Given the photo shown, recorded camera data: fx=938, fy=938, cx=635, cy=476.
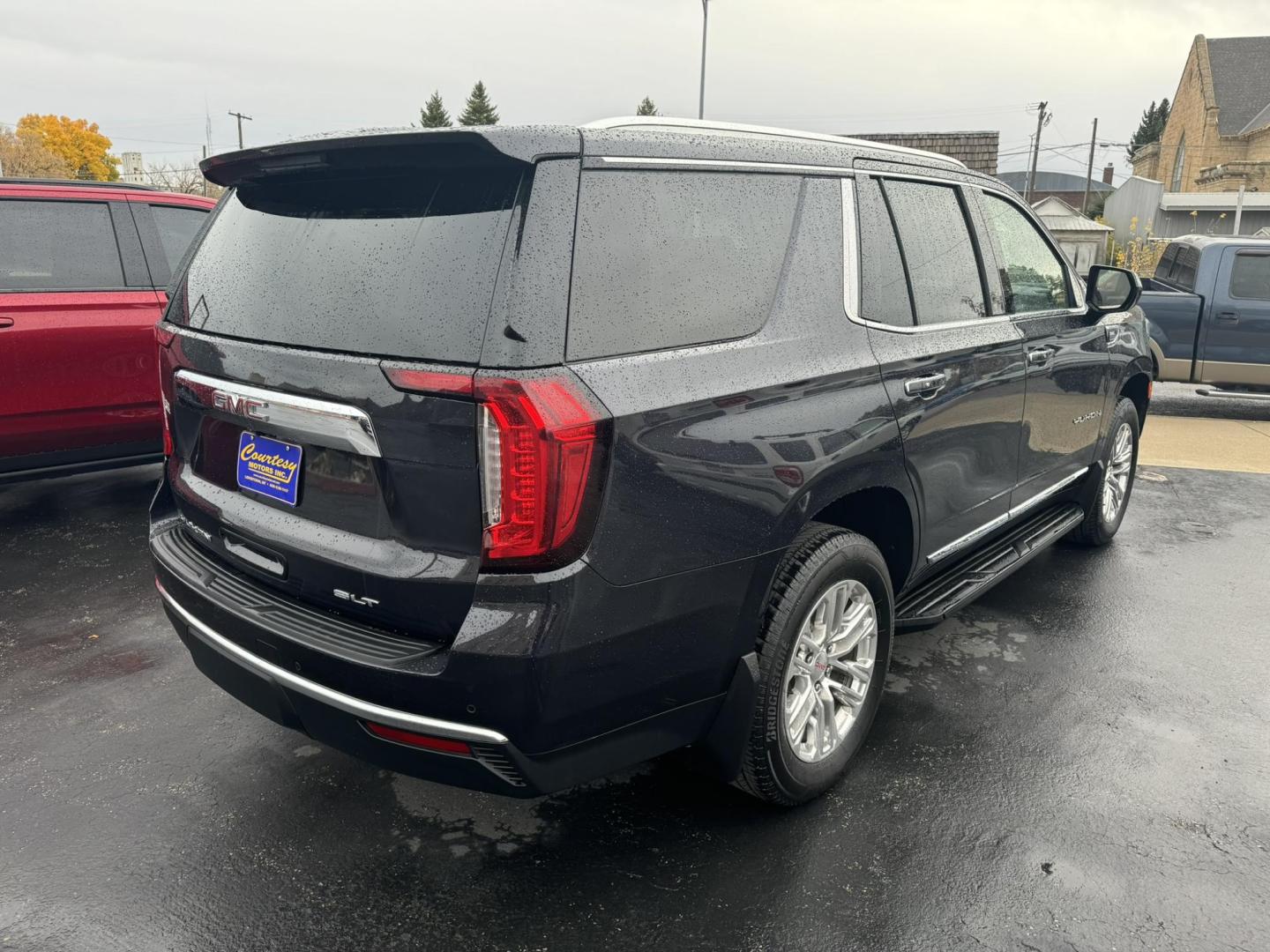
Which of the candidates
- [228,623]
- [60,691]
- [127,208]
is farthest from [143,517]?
[228,623]

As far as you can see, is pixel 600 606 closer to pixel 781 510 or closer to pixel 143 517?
pixel 781 510

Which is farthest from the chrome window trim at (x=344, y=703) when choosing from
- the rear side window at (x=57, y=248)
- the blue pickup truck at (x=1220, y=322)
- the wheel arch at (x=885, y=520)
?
the blue pickup truck at (x=1220, y=322)

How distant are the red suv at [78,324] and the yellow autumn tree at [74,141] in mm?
96785

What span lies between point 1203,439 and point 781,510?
314 inches

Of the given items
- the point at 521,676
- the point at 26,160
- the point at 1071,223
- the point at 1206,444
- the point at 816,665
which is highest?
the point at 26,160

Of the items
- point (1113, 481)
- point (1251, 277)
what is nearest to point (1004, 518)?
point (1113, 481)

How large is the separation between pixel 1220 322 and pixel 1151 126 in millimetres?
88352

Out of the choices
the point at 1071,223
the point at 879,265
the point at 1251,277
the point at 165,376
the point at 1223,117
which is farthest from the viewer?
the point at 1223,117

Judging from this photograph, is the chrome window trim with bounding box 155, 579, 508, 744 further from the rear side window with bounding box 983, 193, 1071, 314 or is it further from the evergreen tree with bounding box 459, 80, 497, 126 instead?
the evergreen tree with bounding box 459, 80, 497, 126

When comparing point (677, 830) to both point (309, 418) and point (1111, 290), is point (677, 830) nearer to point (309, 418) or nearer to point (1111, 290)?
point (309, 418)

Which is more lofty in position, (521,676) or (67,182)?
(67,182)

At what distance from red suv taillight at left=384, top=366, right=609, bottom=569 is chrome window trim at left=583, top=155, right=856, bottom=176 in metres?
0.55

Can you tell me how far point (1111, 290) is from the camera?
458 cm

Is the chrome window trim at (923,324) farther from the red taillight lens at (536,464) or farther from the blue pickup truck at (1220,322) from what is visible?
the blue pickup truck at (1220,322)
